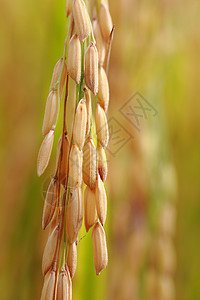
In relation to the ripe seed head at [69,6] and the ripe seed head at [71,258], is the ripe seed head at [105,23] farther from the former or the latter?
the ripe seed head at [71,258]

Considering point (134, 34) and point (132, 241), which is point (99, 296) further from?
point (134, 34)

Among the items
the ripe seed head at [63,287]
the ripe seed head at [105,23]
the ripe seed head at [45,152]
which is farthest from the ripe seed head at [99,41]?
the ripe seed head at [63,287]

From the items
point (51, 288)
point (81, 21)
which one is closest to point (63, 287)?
point (51, 288)

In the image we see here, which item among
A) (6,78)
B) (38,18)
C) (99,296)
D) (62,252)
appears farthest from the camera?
(38,18)

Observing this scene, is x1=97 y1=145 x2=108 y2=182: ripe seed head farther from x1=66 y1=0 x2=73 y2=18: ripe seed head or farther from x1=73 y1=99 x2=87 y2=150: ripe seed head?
x1=66 y1=0 x2=73 y2=18: ripe seed head

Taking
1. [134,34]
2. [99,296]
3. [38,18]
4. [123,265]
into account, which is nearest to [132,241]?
[123,265]
